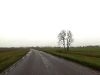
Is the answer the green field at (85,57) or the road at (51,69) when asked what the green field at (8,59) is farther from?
the green field at (85,57)

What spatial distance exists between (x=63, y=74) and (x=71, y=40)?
106978mm

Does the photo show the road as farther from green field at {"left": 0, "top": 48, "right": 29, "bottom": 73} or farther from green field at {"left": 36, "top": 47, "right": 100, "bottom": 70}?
green field at {"left": 0, "top": 48, "right": 29, "bottom": 73}

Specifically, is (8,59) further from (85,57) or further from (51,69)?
(51,69)

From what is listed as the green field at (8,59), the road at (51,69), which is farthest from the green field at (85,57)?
the green field at (8,59)

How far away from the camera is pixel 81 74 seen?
13727 millimetres

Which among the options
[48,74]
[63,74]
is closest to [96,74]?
[63,74]

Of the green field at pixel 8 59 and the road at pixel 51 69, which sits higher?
the green field at pixel 8 59

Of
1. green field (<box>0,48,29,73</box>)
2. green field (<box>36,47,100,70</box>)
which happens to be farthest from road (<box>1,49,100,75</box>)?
green field (<box>0,48,29,73</box>)

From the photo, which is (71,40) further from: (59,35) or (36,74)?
(36,74)

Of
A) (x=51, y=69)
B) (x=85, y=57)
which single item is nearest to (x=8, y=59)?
(x=85, y=57)

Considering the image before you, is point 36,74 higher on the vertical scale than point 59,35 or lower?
lower

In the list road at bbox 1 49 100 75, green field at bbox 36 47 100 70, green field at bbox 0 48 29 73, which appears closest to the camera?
road at bbox 1 49 100 75

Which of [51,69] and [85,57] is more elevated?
[85,57]

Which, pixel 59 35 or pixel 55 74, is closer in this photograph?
pixel 55 74
